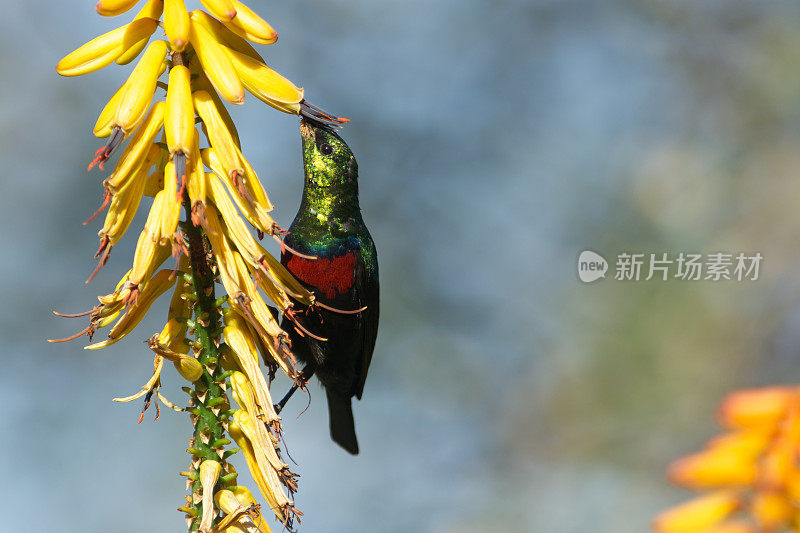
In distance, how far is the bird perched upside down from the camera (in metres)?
3.23

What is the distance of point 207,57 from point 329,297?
67.1 inches

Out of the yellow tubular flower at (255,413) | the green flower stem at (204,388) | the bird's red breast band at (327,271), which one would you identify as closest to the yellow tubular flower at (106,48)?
the green flower stem at (204,388)

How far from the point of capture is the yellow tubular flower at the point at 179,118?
1.93m

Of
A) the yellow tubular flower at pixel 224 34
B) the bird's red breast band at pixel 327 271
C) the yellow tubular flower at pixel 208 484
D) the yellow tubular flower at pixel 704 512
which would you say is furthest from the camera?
the bird's red breast band at pixel 327 271

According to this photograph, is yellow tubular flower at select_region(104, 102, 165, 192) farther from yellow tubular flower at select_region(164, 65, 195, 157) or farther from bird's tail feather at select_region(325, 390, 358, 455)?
bird's tail feather at select_region(325, 390, 358, 455)

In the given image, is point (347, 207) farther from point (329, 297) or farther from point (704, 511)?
point (704, 511)

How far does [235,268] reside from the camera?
6.73 ft

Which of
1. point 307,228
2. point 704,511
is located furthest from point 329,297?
point 704,511

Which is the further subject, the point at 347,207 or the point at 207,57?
the point at 347,207

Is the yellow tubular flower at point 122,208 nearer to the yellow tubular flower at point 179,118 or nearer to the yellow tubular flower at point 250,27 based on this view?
the yellow tubular flower at point 179,118

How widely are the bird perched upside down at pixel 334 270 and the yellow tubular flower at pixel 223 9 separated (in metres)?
0.88

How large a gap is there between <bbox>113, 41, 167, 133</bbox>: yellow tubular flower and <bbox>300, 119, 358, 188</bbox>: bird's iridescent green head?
121 centimetres

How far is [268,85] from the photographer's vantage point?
82.4 inches

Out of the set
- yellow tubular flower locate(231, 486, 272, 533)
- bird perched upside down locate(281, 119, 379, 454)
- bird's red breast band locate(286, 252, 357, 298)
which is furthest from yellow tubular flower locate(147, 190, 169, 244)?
bird's red breast band locate(286, 252, 357, 298)
